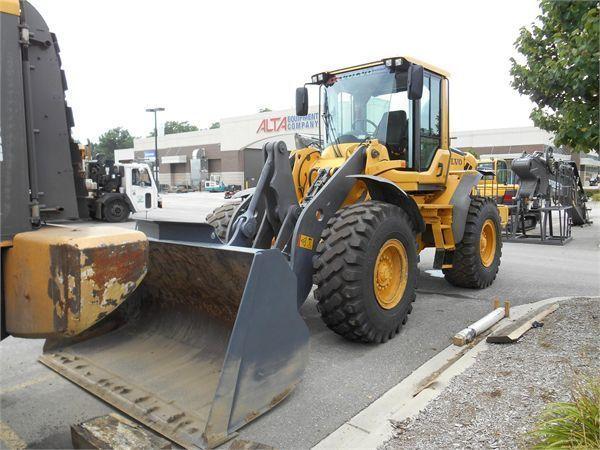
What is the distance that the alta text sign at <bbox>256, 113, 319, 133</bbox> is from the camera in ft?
132

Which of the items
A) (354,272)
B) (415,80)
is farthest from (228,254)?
(415,80)

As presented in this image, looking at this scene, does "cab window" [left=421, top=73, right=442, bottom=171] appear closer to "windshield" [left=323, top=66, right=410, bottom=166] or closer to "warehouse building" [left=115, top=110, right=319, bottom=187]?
"windshield" [left=323, top=66, right=410, bottom=166]

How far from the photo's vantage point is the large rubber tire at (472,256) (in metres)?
6.66

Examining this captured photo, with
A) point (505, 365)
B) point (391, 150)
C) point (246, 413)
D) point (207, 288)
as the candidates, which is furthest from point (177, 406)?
point (391, 150)

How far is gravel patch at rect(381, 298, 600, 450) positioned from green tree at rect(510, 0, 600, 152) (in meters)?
1.88

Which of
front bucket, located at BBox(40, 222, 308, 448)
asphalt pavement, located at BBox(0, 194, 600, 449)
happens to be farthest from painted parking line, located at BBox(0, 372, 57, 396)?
front bucket, located at BBox(40, 222, 308, 448)

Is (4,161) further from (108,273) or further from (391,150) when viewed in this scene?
(391,150)

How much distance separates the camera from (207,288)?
3.90 meters

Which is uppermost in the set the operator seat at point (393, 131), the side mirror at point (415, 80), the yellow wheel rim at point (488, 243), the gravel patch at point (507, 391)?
the side mirror at point (415, 80)

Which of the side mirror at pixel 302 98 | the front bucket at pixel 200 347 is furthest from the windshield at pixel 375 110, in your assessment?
the front bucket at pixel 200 347

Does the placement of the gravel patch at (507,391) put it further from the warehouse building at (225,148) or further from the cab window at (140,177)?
the warehouse building at (225,148)

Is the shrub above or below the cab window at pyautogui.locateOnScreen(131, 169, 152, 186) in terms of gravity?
below

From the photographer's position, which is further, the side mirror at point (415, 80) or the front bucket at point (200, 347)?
the side mirror at point (415, 80)

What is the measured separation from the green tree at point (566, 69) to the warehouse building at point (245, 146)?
32.2 m
